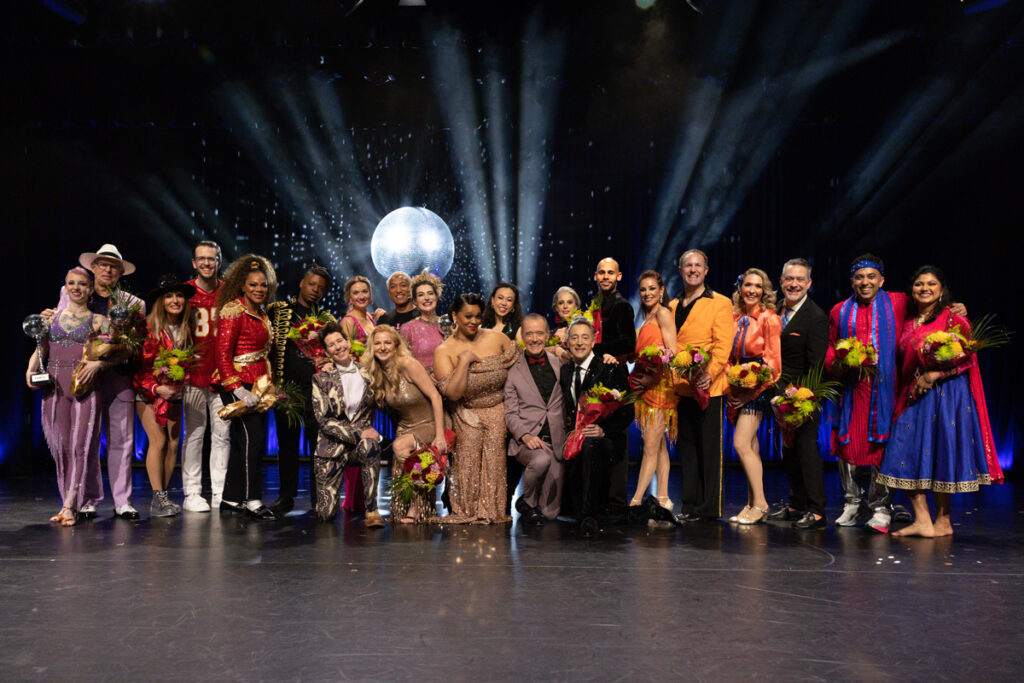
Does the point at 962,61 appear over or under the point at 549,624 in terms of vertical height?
over

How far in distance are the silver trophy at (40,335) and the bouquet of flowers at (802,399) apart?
4414 millimetres

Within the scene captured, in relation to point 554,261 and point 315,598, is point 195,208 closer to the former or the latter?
point 554,261

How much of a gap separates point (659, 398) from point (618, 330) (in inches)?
20.0

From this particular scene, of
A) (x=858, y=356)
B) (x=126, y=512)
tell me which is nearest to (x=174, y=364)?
(x=126, y=512)

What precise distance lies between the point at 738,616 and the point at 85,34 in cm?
928

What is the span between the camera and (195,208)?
9.95 meters

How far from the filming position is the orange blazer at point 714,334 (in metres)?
5.45

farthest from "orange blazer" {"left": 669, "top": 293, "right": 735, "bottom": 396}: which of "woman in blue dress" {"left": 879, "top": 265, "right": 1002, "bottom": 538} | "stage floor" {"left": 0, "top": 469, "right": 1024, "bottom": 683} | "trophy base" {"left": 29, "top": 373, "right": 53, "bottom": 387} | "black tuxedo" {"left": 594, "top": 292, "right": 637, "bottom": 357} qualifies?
"trophy base" {"left": 29, "top": 373, "right": 53, "bottom": 387}

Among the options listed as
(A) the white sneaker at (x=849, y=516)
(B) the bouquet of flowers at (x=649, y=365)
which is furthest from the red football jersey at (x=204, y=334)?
(A) the white sneaker at (x=849, y=516)

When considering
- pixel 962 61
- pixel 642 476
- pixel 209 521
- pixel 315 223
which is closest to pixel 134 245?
pixel 315 223

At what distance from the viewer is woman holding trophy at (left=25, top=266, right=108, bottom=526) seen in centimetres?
532

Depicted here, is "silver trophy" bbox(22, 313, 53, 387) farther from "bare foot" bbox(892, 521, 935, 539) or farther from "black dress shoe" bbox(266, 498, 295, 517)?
"bare foot" bbox(892, 521, 935, 539)

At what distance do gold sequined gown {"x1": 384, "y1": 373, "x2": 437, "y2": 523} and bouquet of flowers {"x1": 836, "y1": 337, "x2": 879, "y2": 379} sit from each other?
250 cm

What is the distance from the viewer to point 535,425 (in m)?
5.38
